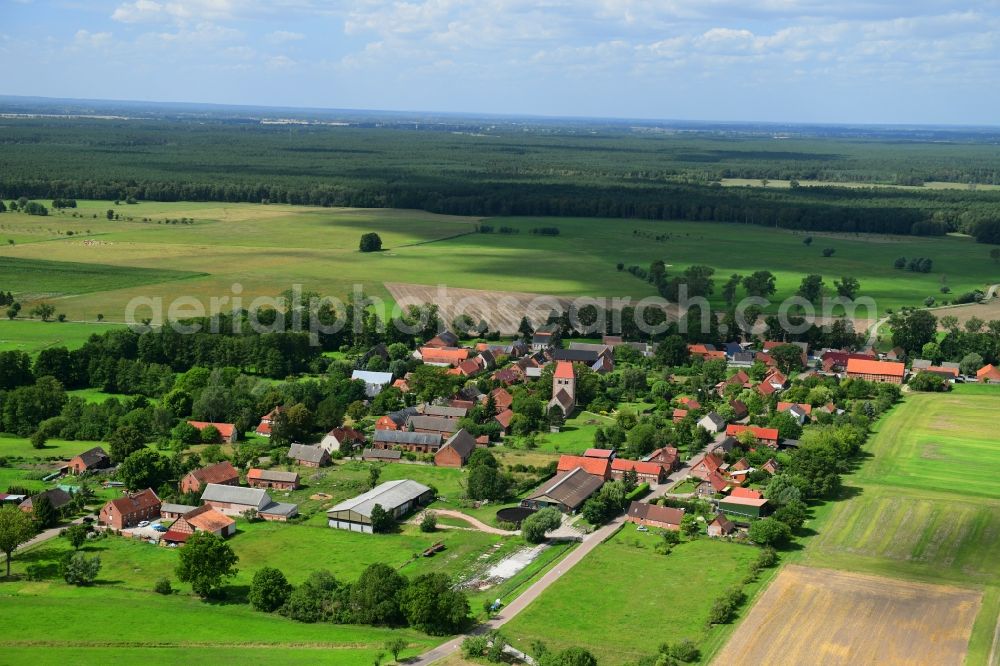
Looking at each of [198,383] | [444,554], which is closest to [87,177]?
[198,383]

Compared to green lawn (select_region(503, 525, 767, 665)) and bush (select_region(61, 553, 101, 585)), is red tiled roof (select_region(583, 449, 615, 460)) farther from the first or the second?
bush (select_region(61, 553, 101, 585))

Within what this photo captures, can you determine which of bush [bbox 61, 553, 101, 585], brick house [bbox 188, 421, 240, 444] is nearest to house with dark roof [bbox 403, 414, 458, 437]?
brick house [bbox 188, 421, 240, 444]

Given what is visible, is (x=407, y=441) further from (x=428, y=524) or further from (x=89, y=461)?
(x=89, y=461)

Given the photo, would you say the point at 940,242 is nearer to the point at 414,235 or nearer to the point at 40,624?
the point at 414,235

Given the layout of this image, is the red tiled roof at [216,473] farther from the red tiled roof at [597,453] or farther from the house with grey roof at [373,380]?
the house with grey roof at [373,380]

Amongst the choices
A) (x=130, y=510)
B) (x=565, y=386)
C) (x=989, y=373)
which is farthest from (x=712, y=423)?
(x=130, y=510)

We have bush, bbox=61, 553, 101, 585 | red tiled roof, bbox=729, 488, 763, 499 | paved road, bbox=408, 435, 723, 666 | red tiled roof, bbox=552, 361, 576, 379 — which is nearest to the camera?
paved road, bbox=408, 435, 723, 666

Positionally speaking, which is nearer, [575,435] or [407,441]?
[407,441]
